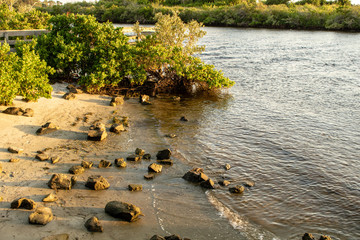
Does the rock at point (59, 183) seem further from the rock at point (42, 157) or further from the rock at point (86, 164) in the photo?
the rock at point (42, 157)

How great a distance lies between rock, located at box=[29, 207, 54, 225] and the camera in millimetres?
7758

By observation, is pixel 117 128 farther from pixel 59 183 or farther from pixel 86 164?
pixel 59 183

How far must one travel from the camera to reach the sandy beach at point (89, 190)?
7.96m

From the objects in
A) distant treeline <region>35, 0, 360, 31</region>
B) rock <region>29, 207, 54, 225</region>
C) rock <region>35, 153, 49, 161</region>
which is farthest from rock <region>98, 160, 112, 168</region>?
distant treeline <region>35, 0, 360, 31</region>

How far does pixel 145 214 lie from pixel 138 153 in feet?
11.6

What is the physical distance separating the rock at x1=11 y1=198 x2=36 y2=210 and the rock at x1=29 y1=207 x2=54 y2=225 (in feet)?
0.95

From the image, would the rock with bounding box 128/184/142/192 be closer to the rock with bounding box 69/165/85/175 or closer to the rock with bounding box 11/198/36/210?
the rock with bounding box 69/165/85/175

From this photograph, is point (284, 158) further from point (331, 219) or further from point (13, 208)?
point (13, 208)

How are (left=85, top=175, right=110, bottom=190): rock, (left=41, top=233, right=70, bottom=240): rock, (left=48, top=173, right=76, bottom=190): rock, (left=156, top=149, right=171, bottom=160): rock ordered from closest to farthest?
(left=41, top=233, right=70, bottom=240): rock, (left=48, top=173, right=76, bottom=190): rock, (left=85, top=175, right=110, bottom=190): rock, (left=156, top=149, right=171, bottom=160): rock

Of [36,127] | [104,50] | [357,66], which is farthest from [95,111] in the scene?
[357,66]

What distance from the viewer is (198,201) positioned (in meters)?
9.55

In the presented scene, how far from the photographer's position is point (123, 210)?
27.1 ft

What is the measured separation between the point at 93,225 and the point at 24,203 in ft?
6.37

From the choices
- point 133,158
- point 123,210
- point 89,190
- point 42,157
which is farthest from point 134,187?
point 42,157
